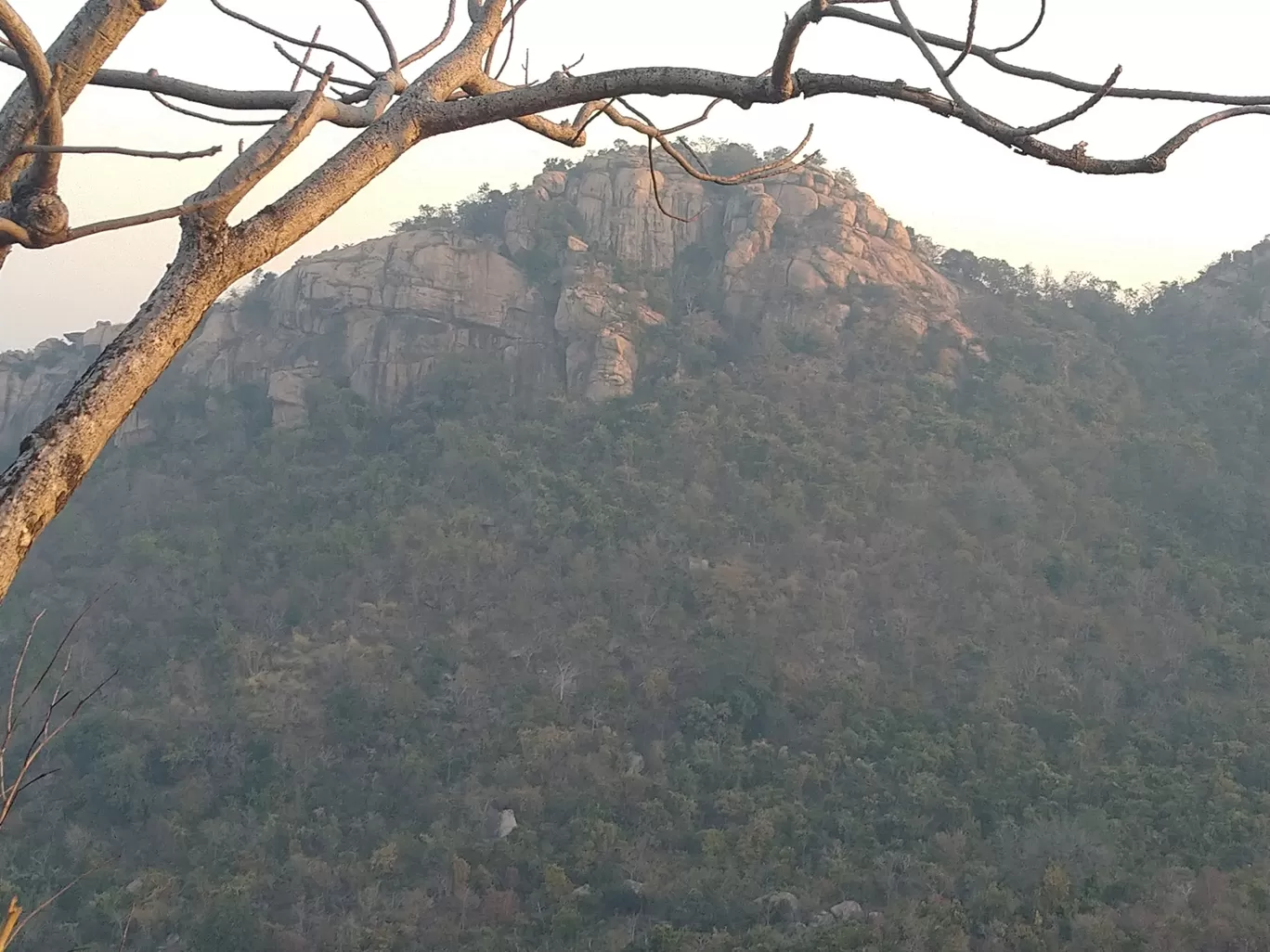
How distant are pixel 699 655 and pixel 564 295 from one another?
31.7ft

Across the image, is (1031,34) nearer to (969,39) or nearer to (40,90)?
(969,39)

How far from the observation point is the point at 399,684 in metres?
15.2

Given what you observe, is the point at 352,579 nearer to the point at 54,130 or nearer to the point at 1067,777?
the point at 1067,777

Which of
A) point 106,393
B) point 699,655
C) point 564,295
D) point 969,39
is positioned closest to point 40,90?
point 106,393

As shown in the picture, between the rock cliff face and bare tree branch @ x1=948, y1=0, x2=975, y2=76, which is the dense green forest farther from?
bare tree branch @ x1=948, y1=0, x2=975, y2=76

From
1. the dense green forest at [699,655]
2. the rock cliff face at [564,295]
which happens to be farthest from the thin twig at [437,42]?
the rock cliff face at [564,295]

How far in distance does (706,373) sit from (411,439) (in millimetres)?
5725

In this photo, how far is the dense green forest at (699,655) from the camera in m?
10.9

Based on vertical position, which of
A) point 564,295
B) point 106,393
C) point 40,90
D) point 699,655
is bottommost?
point 699,655

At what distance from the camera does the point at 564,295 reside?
901 inches

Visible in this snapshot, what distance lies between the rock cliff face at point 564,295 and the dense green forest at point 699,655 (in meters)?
0.62

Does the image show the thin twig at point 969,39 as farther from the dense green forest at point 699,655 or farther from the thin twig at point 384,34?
the dense green forest at point 699,655

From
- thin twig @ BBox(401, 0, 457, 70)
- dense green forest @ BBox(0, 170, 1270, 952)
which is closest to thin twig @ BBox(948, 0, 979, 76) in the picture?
thin twig @ BBox(401, 0, 457, 70)

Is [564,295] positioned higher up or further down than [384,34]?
higher up
